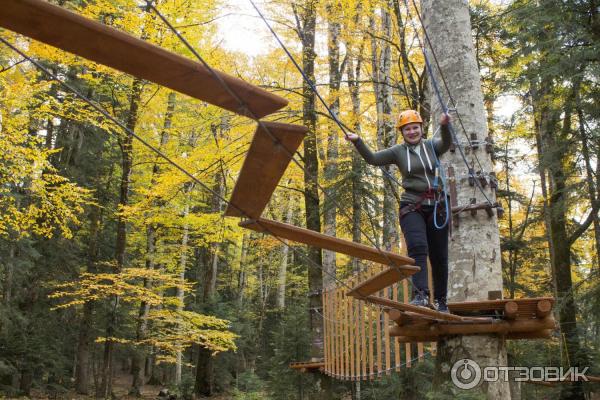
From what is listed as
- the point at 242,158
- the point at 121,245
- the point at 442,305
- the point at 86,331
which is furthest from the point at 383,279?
the point at 86,331

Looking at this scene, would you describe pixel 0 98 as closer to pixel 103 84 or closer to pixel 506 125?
pixel 103 84

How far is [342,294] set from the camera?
24.7ft

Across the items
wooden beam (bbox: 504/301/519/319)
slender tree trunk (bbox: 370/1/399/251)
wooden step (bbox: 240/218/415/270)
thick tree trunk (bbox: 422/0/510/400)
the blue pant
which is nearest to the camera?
wooden step (bbox: 240/218/415/270)

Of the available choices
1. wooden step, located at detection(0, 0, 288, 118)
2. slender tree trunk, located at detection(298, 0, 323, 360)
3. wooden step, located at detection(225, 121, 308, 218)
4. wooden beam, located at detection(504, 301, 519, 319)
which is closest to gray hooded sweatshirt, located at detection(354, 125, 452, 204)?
wooden beam, located at detection(504, 301, 519, 319)

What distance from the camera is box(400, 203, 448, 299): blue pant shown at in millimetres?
4180

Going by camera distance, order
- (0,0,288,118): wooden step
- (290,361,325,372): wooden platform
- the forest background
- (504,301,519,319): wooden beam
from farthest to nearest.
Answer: the forest background
(290,361,325,372): wooden platform
(504,301,519,319): wooden beam
(0,0,288,118): wooden step

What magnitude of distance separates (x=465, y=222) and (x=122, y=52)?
3.49 meters

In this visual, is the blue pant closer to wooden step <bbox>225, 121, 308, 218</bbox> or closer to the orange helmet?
the orange helmet

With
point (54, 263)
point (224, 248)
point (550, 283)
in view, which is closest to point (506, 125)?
point (550, 283)

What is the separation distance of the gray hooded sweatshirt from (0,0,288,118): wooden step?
2.44 meters

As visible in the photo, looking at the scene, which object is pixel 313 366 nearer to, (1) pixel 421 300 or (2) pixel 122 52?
(1) pixel 421 300

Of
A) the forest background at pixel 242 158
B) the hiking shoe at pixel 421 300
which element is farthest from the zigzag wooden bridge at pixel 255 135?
the forest background at pixel 242 158

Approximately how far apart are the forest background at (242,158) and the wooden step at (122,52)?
18.3ft

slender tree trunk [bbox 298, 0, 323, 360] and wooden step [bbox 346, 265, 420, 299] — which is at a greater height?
slender tree trunk [bbox 298, 0, 323, 360]
